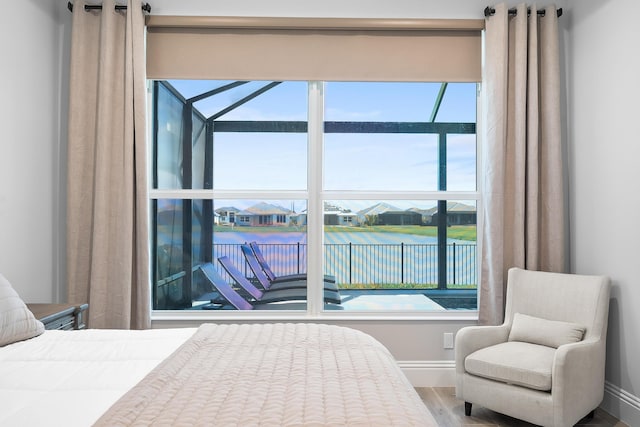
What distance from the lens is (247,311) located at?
3.51 metres

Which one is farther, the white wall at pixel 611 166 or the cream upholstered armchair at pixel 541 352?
the white wall at pixel 611 166

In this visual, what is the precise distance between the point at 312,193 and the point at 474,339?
1459mm

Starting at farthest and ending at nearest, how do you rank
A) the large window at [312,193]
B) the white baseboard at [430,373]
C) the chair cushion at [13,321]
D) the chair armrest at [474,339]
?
the large window at [312,193] < the white baseboard at [430,373] < the chair armrest at [474,339] < the chair cushion at [13,321]

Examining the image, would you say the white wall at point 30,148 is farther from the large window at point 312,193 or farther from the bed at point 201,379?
the bed at point 201,379

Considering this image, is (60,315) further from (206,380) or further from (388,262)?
(388,262)

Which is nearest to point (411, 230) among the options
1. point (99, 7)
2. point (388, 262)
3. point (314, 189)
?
point (388, 262)

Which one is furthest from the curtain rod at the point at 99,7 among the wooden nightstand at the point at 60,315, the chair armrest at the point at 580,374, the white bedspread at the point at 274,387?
the chair armrest at the point at 580,374

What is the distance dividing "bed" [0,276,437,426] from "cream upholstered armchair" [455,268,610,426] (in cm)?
116

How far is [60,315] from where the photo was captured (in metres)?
2.52

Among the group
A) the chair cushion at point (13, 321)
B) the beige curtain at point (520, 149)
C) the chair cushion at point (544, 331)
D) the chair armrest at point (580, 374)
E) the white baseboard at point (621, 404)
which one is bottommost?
the white baseboard at point (621, 404)

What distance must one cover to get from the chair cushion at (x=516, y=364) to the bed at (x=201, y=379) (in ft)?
3.65

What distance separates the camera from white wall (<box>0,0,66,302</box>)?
2834 millimetres

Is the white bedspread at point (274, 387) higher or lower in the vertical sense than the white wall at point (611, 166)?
lower

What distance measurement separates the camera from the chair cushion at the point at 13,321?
189 cm
